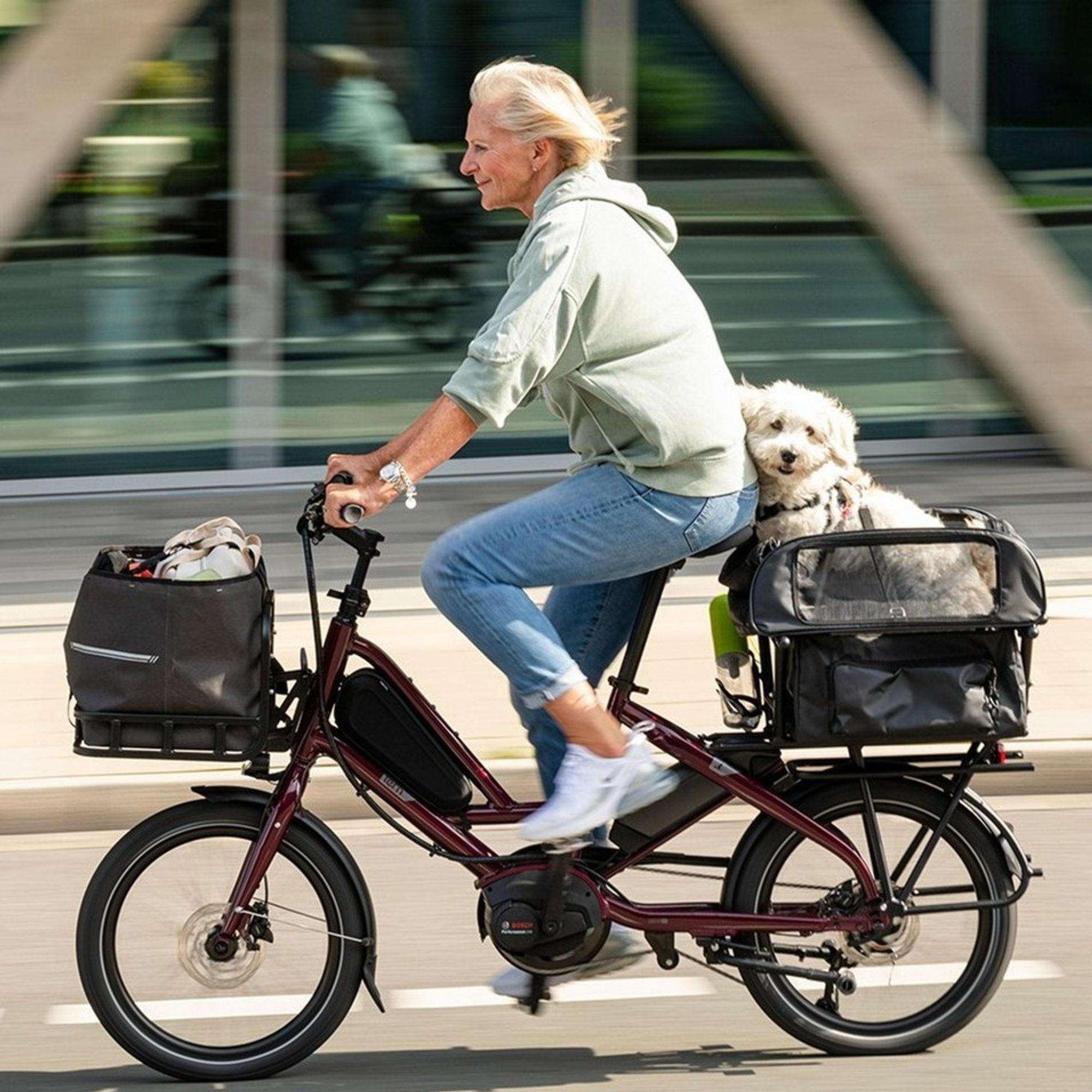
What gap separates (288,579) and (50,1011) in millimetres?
3650

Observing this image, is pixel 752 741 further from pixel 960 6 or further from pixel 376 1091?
pixel 960 6

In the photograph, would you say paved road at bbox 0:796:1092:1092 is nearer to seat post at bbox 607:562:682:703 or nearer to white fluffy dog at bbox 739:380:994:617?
seat post at bbox 607:562:682:703

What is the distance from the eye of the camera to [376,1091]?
13.8 feet

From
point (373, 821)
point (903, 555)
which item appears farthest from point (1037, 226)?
point (903, 555)

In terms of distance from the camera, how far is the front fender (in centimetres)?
420

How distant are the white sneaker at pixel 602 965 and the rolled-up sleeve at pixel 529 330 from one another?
3.75ft

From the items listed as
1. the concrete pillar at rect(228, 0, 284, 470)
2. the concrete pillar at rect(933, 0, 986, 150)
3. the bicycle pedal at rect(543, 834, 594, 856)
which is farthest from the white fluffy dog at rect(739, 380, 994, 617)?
the concrete pillar at rect(933, 0, 986, 150)

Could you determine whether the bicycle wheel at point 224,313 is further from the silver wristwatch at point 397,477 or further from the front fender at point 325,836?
the silver wristwatch at point 397,477

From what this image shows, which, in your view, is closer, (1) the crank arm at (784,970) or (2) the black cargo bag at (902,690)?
(2) the black cargo bag at (902,690)

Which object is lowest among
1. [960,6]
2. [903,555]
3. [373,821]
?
[373,821]

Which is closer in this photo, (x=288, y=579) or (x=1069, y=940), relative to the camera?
(x=1069, y=940)

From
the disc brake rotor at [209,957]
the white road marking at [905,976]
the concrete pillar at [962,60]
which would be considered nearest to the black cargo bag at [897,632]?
the white road marking at [905,976]

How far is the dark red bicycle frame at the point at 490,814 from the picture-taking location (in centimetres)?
416

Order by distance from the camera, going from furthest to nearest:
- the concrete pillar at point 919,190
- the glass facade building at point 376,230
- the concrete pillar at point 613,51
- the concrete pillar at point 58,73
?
the concrete pillar at point 613,51 → the glass facade building at point 376,230 → the concrete pillar at point 919,190 → the concrete pillar at point 58,73
